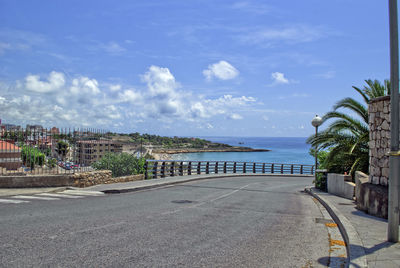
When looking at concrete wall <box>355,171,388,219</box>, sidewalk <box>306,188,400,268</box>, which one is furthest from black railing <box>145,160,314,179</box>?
sidewalk <box>306,188,400,268</box>

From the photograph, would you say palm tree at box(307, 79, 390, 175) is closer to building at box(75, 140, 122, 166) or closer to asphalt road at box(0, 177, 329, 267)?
asphalt road at box(0, 177, 329, 267)

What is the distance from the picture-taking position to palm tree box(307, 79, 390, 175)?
15.3 meters

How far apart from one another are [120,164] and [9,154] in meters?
8.14

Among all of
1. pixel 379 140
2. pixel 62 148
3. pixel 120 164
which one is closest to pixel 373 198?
pixel 379 140

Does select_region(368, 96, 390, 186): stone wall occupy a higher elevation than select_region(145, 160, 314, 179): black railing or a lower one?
higher

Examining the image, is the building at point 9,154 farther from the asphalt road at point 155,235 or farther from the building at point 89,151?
the asphalt road at point 155,235

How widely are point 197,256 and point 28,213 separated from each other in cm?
530

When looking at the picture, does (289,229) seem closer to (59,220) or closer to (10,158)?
(59,220)

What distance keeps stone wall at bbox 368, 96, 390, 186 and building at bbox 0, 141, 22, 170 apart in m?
12.5

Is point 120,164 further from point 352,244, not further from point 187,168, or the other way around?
point 352,244

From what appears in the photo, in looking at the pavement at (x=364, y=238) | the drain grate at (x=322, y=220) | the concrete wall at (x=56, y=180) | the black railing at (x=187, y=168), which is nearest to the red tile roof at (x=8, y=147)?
the concrete wall at (x=56, y=180)

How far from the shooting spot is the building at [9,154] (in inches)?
529

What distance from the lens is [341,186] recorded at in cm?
1430

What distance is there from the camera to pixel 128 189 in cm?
1466
